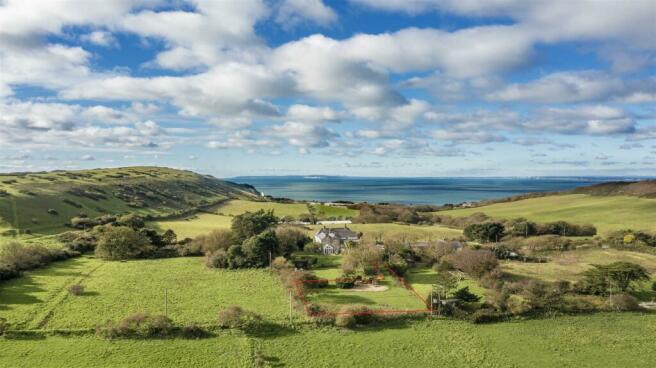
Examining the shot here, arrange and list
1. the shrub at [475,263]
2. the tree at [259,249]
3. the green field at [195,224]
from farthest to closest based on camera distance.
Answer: the green field at [195,224], the tree at [259,249], the shrub at [475,263]

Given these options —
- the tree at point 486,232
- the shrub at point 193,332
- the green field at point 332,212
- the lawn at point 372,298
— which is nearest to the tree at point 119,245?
the lawn at point 372,298

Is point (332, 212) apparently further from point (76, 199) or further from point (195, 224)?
point (76, 199)

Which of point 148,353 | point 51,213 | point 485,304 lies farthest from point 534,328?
point 51,213

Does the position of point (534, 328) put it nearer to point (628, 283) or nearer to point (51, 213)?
point (628, 283)

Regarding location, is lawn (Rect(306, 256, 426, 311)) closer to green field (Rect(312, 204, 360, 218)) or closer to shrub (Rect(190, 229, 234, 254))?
shrub (Rect(190, 229, 234, 254))

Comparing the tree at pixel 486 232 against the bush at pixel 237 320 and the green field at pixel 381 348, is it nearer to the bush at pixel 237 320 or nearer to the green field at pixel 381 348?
the green field at pixel 381 348
